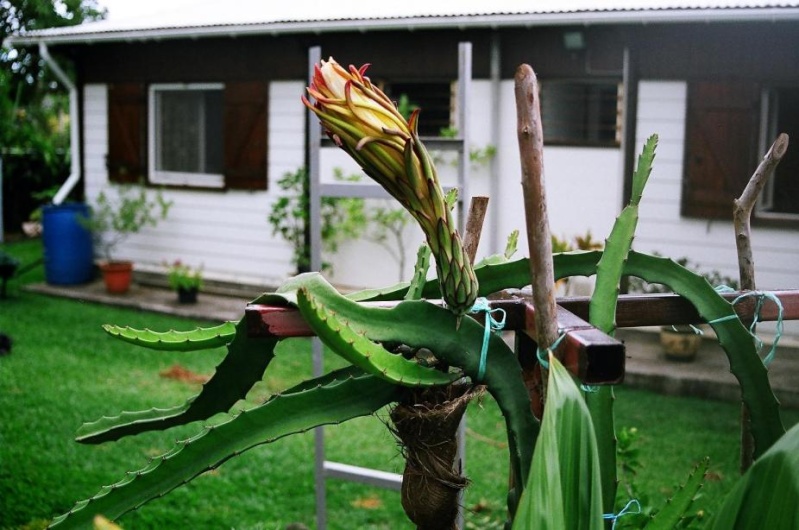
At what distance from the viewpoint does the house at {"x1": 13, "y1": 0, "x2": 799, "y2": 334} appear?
8633mm

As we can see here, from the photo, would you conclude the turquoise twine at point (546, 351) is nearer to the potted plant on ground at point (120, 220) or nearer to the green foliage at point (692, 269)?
the green foliage at point (692, 269)

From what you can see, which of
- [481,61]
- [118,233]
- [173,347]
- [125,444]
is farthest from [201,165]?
[173,347]

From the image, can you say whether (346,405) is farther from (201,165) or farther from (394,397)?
(201,165)

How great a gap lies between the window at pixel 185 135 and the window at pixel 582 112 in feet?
13.3

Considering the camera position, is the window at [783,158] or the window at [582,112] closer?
the window at [783,158]

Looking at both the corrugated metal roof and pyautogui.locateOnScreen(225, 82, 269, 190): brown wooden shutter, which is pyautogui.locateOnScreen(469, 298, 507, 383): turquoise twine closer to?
the corrugated metal roof

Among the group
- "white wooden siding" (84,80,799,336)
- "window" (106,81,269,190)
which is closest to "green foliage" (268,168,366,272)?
"white wooden siding" (84,80,799,336)

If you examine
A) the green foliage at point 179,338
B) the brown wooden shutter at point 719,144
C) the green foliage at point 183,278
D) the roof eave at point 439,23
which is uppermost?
the roof eave at point 439,23

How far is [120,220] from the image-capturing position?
12.2m

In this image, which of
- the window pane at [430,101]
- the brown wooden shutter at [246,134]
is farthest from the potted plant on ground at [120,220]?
the window pane at [430,101]

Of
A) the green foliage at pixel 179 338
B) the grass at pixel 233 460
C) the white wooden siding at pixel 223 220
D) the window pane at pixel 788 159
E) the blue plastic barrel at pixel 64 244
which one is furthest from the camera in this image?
the blue plastic barrel at pixel 64 244

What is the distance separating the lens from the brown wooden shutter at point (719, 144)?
8.56 m

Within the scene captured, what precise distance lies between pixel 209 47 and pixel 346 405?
10.3 m

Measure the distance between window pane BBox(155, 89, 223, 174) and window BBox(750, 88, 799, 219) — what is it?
6331 millimetres
